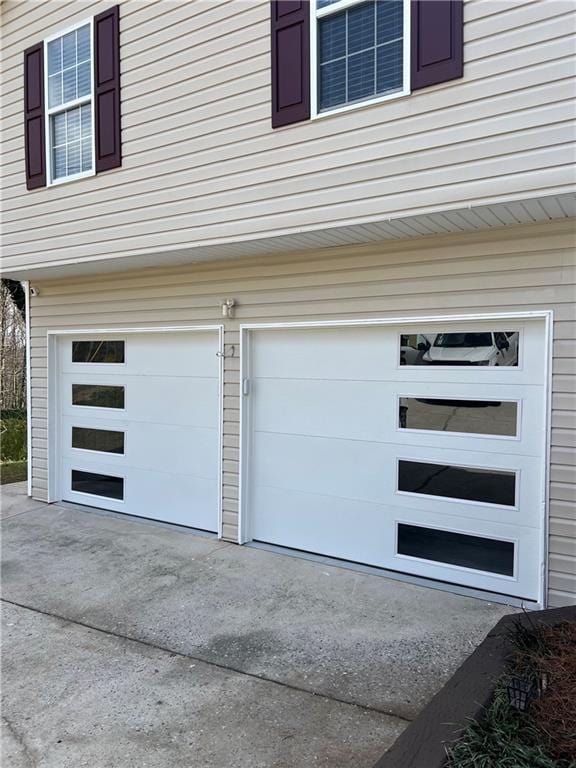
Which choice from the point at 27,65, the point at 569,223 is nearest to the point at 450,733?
the point at 569,223

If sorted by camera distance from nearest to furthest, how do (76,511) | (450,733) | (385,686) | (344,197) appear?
1. (450,733)
2. (385,686)
3. (344,197)
4. (76,511)

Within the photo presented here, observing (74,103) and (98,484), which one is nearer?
(74,103)

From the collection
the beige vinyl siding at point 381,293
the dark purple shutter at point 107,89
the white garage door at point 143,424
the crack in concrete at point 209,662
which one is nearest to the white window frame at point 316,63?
the beige vinyl siding at point 381,293

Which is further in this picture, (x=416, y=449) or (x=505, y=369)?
(x=416, y=449)

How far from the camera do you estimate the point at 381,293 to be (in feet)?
14.5

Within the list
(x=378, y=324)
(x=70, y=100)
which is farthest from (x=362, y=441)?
(x=70, y=100)

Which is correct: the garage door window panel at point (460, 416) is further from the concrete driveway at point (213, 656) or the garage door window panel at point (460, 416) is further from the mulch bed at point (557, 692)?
the mulch bed at point (557, 692)

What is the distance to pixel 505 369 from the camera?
4.00m

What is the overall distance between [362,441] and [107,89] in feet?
13.9

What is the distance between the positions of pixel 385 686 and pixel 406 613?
0.91 metres

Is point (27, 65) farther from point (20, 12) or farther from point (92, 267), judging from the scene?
point (92, 267)

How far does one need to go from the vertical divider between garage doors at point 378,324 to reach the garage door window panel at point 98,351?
1.86 metres

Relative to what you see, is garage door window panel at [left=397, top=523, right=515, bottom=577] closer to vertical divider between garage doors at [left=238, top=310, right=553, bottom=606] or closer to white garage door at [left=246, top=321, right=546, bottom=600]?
white garage door at [left=246, top=321, right=546, bottom=600]

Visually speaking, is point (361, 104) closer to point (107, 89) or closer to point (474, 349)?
point (474, 349)
